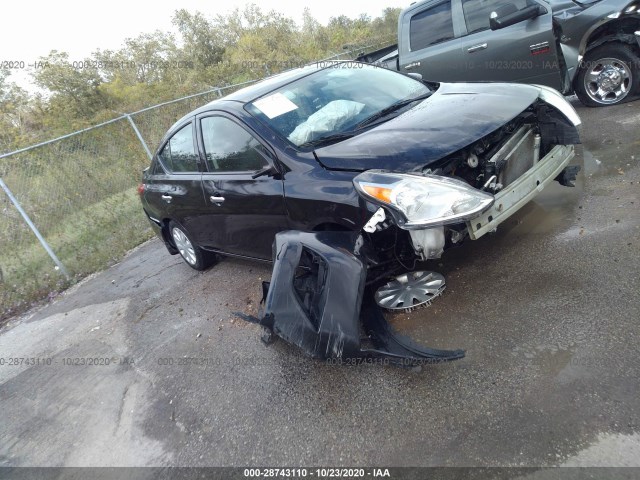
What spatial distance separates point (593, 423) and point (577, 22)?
4.91 meters

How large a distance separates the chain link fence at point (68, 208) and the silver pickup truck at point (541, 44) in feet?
17.8

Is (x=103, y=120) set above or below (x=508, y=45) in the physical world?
above

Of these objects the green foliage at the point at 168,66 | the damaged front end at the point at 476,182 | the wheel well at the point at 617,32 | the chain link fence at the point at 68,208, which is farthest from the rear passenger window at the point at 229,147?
the green foliage at the point at 168,66

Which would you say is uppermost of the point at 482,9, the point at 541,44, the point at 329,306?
the point at 482,9

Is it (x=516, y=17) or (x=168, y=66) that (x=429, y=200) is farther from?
(x=168, y=66)

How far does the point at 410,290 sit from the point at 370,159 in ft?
3.25

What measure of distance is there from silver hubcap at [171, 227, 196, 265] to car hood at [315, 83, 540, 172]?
2.45 m

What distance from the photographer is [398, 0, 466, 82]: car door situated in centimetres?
592

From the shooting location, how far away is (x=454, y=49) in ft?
19.3

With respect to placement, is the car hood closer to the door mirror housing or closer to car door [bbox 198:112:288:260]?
the door mirror housing

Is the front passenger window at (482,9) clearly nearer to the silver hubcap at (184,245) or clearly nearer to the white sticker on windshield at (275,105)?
the white sticker on windshield at (275,105)

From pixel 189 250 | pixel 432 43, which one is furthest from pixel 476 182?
pixel 432 43

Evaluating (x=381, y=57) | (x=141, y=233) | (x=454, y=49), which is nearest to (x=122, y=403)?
(x=141, y=233)

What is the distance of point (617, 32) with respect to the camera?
482cm
